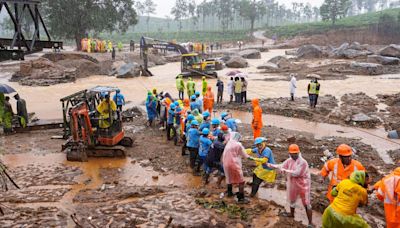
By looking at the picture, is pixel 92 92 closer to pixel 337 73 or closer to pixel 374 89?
pixel 374 89

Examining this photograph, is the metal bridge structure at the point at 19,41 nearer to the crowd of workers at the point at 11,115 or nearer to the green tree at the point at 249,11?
the crowd of workers at the point at 11,115

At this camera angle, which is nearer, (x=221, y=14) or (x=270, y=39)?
(x=270, y=39)

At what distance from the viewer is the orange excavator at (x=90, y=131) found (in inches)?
406

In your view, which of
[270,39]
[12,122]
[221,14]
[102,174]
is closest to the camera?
[102,174]

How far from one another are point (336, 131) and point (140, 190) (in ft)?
27.9

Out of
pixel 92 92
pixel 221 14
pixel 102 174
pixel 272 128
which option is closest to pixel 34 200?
pixel 102 174

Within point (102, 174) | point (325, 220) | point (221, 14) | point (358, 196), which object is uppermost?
point (221, 14)

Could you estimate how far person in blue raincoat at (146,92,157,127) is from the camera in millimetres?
13766

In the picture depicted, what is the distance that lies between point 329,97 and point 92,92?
1304 centimetres

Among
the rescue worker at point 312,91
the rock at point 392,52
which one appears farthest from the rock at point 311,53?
the rescue worker at point 312,91

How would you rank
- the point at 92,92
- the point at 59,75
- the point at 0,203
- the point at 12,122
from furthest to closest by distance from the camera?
the point at 59,75
the point at 12,122
the point at 92,92
the point at 0,203

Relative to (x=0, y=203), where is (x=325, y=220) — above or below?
above

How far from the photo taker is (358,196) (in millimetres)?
4738

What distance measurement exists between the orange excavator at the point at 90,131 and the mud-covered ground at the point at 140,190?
0.29 m
